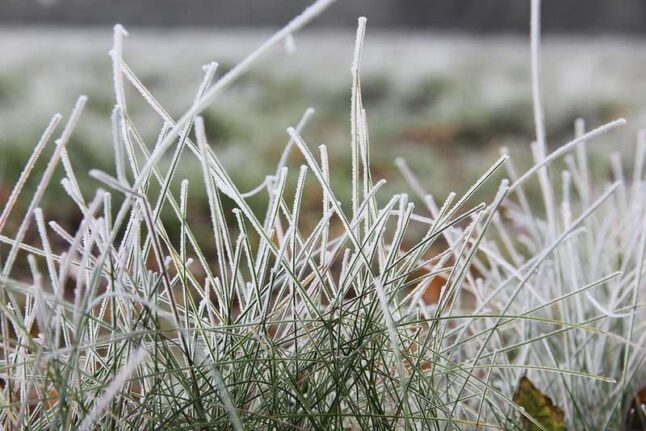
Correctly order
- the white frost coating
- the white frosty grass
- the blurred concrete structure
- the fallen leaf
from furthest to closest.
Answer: the blurred concrete structure < the fallen leaf < the white frosty grass < the white frost coating

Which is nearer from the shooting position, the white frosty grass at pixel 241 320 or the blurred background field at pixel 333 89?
the white frosty grass at pixel 241 320

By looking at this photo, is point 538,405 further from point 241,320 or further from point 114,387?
point 114,387

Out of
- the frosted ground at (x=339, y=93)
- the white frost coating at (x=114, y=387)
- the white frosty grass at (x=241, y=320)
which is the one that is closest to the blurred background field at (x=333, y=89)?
the frosted ground at (x=339, y=93)

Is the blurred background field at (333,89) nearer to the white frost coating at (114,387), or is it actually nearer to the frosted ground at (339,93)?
the frosted ground at (339,93)

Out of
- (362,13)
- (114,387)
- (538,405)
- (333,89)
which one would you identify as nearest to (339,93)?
(333,89)

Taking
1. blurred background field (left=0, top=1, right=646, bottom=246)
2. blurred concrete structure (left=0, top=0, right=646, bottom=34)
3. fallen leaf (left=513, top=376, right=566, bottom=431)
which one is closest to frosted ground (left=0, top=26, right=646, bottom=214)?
blurred background field (left=0, top=1, right=646, bottom=246)

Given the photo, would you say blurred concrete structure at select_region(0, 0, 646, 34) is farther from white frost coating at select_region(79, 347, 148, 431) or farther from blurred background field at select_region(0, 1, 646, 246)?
white frost coating at select_region(79, 347, 148, 431)
